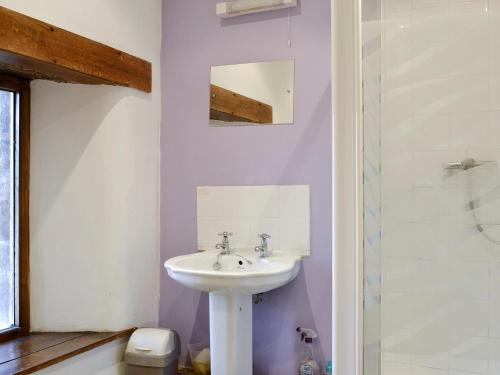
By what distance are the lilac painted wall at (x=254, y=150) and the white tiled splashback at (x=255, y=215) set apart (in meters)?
0.05

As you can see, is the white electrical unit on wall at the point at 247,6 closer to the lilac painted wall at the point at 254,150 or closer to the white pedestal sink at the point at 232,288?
the lilac painted wall at the point at 254,150

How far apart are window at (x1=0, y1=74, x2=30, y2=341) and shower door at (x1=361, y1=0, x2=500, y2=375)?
183 centimetres

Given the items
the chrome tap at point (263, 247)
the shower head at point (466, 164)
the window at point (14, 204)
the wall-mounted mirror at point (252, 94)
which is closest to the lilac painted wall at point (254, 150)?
the wall-mounted mirror at point (252, 94)

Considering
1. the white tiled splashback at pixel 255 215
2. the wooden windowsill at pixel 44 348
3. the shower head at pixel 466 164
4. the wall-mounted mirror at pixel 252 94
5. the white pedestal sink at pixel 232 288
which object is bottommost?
the wooden windowsill at pixel 44 348

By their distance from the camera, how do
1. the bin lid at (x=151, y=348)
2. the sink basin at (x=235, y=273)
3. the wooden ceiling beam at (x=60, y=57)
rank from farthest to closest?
the bin lid at (x=151, y=348), the sink basin at (x=235, y=273), the wooden ceiling beam at (x=60, y=57)

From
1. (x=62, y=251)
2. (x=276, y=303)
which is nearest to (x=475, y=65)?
(x=276, y=303)

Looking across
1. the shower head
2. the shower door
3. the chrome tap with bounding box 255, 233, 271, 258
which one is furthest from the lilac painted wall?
the shower head

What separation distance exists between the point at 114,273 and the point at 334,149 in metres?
1.54

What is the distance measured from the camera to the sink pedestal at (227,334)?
6.93 feet

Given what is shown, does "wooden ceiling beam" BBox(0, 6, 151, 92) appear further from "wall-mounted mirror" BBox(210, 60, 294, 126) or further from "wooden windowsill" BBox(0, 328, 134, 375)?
"wooden windowsill" BBox(0, 328, 134, 375)

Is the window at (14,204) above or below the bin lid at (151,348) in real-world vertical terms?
above

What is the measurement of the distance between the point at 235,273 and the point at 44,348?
3.24 feet

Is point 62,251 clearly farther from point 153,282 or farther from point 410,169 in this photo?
point 410,169

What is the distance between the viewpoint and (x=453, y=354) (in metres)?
2.08
